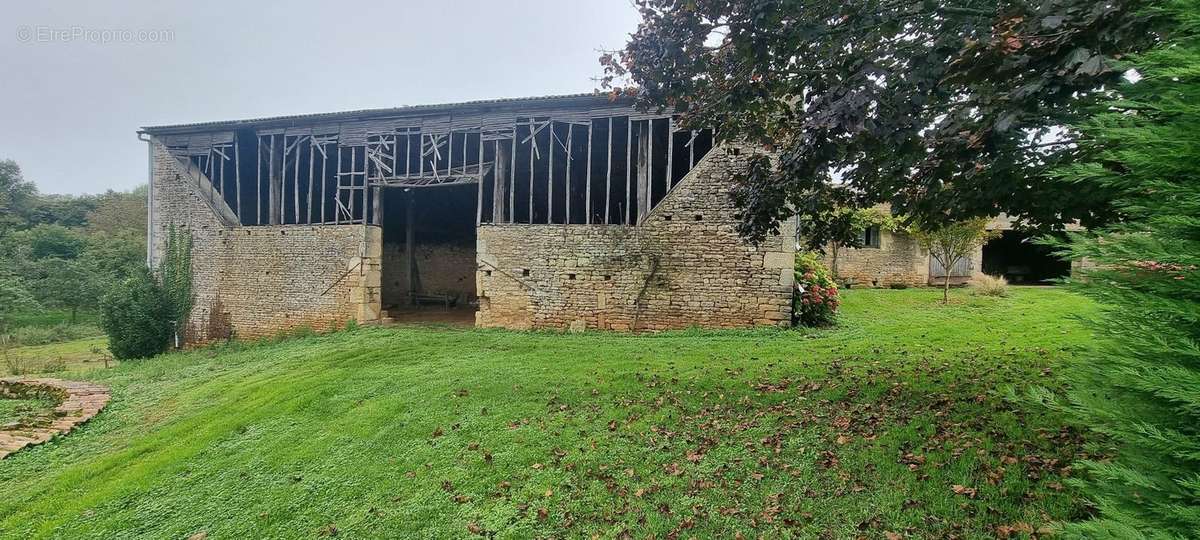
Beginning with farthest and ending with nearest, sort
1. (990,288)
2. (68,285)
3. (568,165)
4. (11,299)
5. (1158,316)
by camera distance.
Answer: (68,285) < (11,299) < (990,288) < (568,165) < (1158,316)

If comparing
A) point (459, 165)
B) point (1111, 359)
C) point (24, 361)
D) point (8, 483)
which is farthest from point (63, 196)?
point (1111, 359)

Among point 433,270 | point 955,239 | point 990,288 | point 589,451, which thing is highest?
point 955,239

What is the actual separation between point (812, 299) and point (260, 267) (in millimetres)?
14148

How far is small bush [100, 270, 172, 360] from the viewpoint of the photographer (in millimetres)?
12891

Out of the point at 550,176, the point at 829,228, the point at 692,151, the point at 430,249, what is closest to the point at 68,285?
the point at 430,249

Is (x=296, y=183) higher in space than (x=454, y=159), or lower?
lower

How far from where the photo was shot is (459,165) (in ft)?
42.0

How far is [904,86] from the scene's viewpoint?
3.77 m

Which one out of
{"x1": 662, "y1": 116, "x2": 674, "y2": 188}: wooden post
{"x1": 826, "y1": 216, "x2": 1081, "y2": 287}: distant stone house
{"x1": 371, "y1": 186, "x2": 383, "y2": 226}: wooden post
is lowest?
{"x1": 826, "y1": 216, "x2": 1081, "y2": 287}: distant stone house

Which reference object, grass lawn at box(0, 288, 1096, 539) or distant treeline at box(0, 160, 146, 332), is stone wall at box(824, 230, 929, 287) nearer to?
grass lawn at box(0, 288, 1096, 539)

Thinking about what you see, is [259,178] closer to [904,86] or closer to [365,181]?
[365,181]

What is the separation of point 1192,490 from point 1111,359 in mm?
435

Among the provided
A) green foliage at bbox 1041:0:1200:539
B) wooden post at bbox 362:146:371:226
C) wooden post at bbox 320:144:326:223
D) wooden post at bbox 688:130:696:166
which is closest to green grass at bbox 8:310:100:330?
wooden post at bbox 320:144:326:223

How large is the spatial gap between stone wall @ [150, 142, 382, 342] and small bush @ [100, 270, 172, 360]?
1.20 metres
